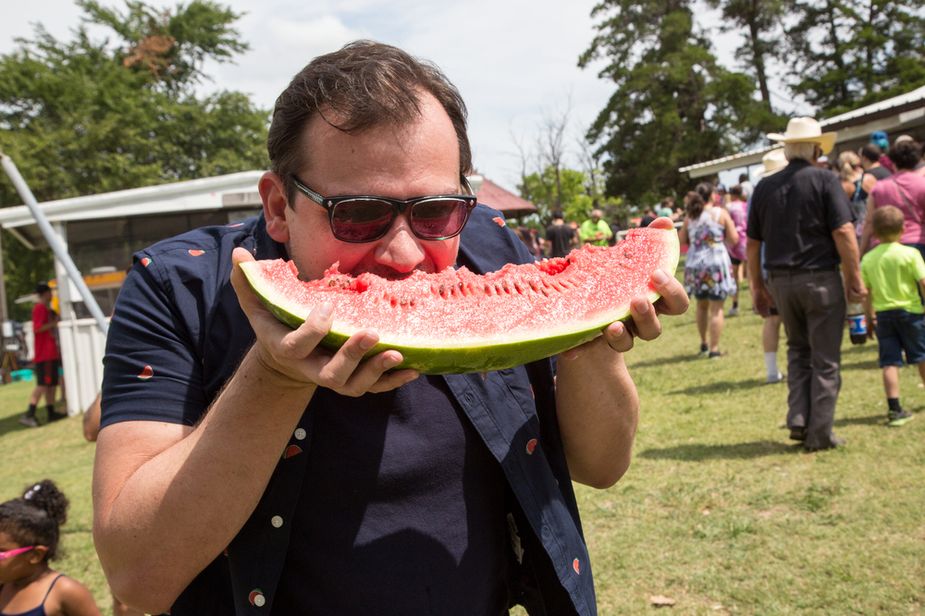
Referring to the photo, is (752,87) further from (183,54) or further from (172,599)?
(172,599)

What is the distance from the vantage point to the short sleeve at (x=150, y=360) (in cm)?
160

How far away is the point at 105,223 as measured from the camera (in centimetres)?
1350

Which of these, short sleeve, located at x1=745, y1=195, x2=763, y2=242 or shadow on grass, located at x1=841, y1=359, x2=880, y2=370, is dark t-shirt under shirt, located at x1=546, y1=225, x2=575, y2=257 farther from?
short sleeve, located at x1=745, y1=195, x2=763, y2=242

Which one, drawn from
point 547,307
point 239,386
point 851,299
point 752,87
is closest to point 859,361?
point 851,299

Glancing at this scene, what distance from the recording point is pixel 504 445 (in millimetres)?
1809

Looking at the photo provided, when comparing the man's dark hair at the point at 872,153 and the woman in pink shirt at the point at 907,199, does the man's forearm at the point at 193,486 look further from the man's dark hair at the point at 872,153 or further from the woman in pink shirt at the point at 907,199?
the man's dark hair at the point at 872,153

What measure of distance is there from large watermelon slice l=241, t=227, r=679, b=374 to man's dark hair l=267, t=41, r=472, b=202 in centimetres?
35

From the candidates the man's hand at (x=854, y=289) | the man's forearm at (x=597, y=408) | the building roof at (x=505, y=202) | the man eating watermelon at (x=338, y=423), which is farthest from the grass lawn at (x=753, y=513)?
the building roof at (x=505, y=202)

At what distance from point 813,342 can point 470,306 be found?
502 cm

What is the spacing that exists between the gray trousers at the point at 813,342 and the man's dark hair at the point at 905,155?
2.94m

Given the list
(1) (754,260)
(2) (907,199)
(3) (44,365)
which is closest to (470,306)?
(1) (754,260)

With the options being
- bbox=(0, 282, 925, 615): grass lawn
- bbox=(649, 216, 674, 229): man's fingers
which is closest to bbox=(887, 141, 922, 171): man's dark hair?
bbox=(0, 282, 925, 615): grass lawn

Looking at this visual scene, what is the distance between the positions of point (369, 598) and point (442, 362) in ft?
1.89

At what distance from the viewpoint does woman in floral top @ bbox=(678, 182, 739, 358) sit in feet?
31.9
